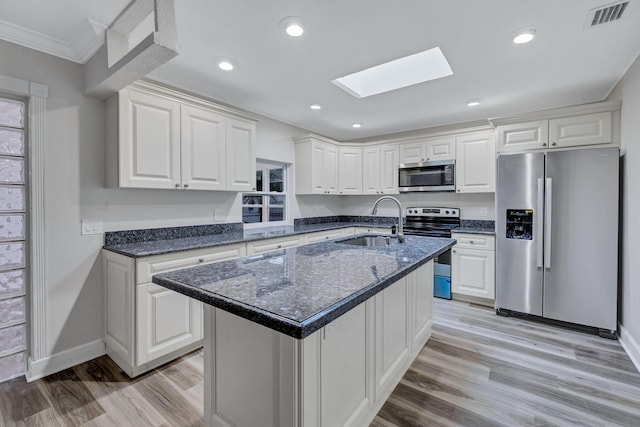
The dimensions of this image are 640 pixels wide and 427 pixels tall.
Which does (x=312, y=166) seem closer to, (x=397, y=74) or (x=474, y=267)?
(x=397, y=74)

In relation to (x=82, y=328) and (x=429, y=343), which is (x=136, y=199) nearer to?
(x=82, y=328)

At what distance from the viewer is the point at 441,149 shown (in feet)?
13.6

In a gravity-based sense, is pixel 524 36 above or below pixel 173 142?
above

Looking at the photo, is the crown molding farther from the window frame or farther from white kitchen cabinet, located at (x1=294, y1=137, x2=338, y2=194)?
white kitchen cabinet, located at (x1=294, y1=137, x2=338, y2=194)

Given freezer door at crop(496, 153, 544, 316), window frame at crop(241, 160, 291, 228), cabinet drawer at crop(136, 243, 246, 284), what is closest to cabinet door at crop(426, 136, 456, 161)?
freezer door at crop(496, 153, 544, 316)

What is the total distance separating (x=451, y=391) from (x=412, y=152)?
3.23m

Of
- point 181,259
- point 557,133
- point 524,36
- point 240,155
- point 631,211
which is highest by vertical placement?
point 524,36

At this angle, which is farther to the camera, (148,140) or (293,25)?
(148,140)

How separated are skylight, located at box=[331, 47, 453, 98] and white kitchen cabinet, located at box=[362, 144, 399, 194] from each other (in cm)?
151

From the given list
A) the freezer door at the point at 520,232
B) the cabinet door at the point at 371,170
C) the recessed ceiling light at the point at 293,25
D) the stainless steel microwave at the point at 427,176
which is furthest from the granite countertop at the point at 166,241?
the freezer door at the point at 520,232

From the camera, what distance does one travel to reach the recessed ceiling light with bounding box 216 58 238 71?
2.46 m

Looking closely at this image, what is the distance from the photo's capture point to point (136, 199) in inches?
104

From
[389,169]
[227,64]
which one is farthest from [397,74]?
[389,169]

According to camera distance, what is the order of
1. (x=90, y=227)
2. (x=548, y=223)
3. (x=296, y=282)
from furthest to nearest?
(x=548, y=223) → (x=90, y=227) → (x=296, y=282)
